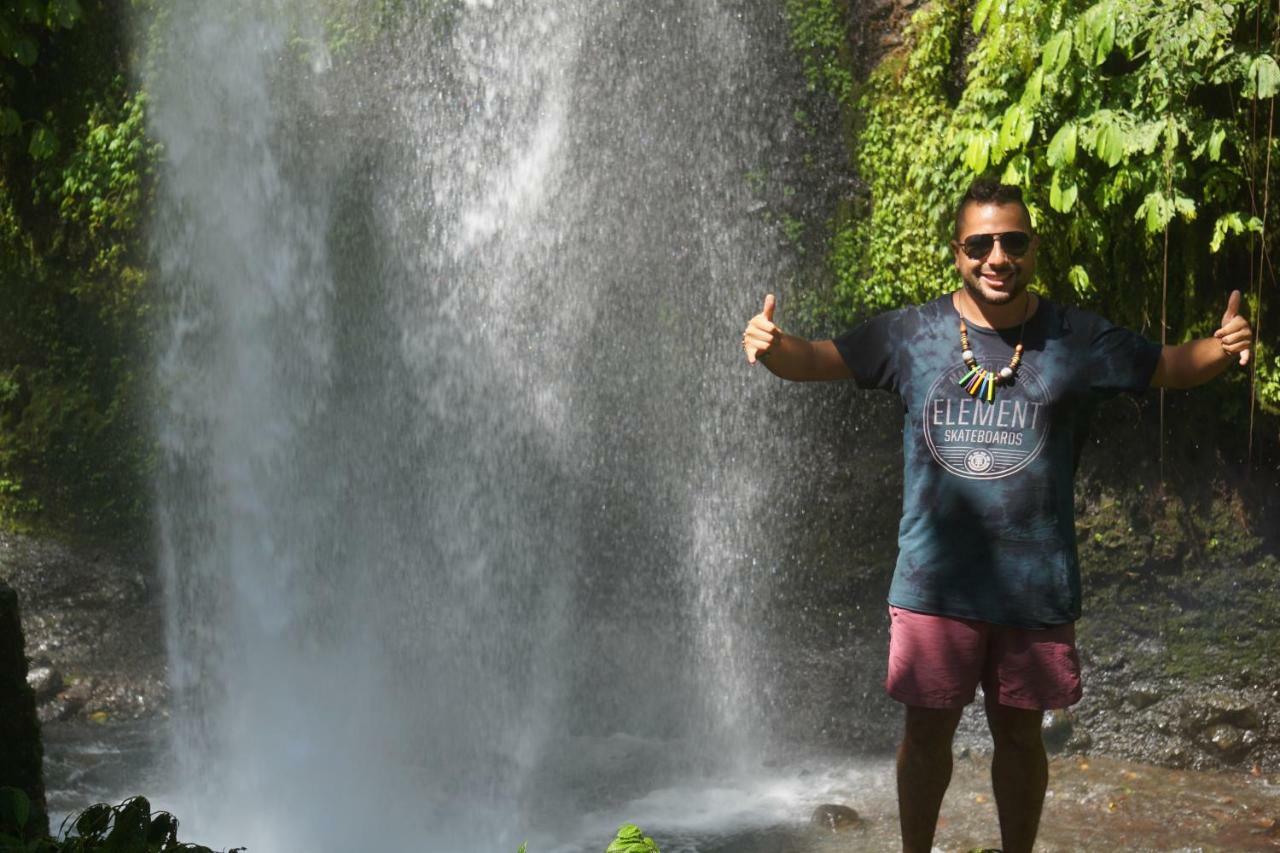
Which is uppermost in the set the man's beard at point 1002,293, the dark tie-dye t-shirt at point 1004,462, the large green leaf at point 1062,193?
the large green leaf at point 1062,193

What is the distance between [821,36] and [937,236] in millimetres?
1077

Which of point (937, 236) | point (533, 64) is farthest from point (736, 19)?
point (937, 236)

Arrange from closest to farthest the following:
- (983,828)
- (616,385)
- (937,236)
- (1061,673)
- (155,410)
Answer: (1061,673)
(983,828)
(937,236)
(616,385)
(155,410)

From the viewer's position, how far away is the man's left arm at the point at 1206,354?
2.82m

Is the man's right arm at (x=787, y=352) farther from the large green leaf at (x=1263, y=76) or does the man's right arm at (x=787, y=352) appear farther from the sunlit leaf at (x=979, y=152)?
the large green leaf at (x=1263, y=76)

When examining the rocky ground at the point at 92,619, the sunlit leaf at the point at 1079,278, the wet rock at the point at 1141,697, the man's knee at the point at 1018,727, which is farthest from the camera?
the rocky ground at the point at 92,619

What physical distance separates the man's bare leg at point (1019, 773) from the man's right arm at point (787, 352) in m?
0.83

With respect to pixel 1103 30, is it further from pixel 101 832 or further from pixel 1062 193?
pixel 101 832

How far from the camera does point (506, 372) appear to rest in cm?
599

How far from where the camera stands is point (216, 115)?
20.6 feet

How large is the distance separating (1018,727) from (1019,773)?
102mm

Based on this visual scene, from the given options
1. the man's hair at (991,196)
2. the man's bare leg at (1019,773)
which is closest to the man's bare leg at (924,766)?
the man's bare leg at (1019,773)

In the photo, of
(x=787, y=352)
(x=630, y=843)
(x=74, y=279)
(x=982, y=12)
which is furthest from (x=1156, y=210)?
(x=74, y=279)

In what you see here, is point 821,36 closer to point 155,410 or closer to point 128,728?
point 155,410
